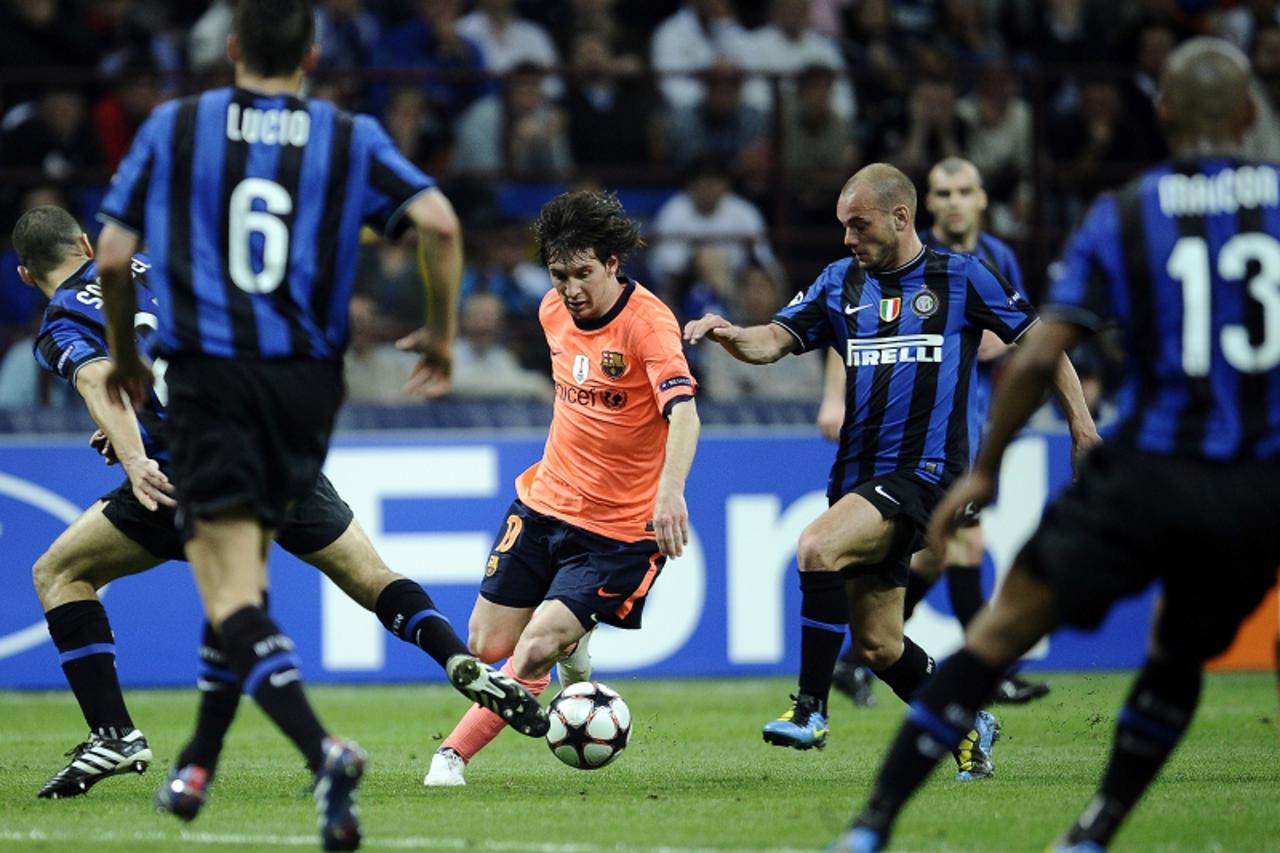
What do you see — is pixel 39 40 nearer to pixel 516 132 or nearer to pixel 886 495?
pixel 516 132

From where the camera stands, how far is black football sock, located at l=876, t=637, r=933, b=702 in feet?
24.2

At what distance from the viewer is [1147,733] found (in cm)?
493

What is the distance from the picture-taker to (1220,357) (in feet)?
15.4

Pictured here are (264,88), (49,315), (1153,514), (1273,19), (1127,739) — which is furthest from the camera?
(1273,19)

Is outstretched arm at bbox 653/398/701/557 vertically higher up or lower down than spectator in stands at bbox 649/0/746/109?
lower down

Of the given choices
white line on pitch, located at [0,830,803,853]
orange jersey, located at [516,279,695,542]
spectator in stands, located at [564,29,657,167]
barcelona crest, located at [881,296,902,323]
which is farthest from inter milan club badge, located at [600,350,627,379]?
spectator in stands, located at [564,29,657,167]

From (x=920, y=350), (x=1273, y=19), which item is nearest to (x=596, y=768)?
(x=920, y=350)

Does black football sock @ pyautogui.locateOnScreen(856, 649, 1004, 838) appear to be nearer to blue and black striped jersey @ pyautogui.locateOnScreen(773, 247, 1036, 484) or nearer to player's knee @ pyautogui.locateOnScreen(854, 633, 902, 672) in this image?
player's knee @ pyautogui.locateOnScreen(854, 633, 902, 672)

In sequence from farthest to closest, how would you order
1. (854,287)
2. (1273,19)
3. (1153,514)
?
(1273,19) → (854,287) → (1153,514)

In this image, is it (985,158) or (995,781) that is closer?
(995,781)

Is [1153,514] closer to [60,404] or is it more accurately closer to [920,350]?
[920,350]

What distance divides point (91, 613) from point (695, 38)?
9.00 metres

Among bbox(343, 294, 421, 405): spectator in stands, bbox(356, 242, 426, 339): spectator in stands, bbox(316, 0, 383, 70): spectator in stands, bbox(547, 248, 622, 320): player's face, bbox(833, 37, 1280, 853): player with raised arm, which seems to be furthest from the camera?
bbox(316, 0, 383, 70): spectator in stands

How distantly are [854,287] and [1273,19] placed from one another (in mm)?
9642
